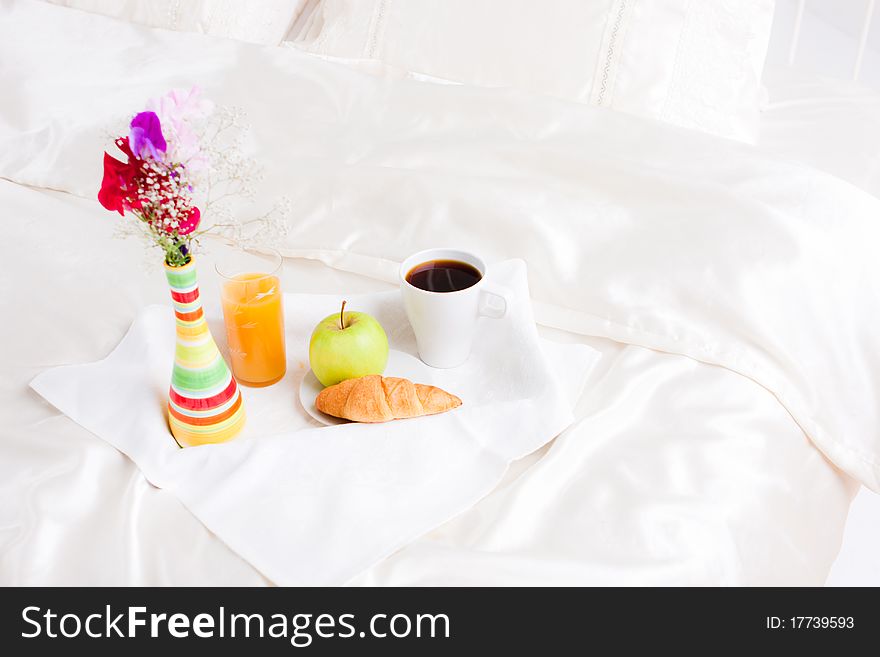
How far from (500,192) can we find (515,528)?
0.56 meters

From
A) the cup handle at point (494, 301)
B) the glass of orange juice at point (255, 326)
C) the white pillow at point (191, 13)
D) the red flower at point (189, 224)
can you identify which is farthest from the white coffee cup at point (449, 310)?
the white pillow at point (191, 13)

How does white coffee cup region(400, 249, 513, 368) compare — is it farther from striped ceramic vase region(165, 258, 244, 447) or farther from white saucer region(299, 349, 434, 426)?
striped ceramic vase region(165, 258, 244, 447)

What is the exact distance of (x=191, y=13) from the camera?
179 cm

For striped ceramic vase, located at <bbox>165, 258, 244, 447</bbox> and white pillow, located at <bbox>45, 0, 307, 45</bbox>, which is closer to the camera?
striped ceramic vase, located at <bbox>165, 258, 244, 447</bbox>

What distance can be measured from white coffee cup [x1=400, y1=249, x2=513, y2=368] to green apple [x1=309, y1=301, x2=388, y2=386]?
0.05 metres

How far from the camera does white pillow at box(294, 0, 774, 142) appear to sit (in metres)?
1.55

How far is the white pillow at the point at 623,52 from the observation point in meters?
1.55

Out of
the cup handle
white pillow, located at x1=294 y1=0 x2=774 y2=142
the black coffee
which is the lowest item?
the cup handle

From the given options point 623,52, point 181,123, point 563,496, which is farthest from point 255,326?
point 623,52

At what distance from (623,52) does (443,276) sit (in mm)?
776

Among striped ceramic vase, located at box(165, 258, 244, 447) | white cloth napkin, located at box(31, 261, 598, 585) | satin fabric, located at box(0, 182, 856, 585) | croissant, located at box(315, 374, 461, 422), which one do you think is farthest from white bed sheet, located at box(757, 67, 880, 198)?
striped ceramic vase, located at box(165, 258, 244, 447)

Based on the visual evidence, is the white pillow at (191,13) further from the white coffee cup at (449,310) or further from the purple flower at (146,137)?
the purple flower at (146,137)

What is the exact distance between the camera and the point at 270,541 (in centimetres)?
78

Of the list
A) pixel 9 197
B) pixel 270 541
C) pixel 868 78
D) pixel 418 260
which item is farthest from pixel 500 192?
pixel 868 78
